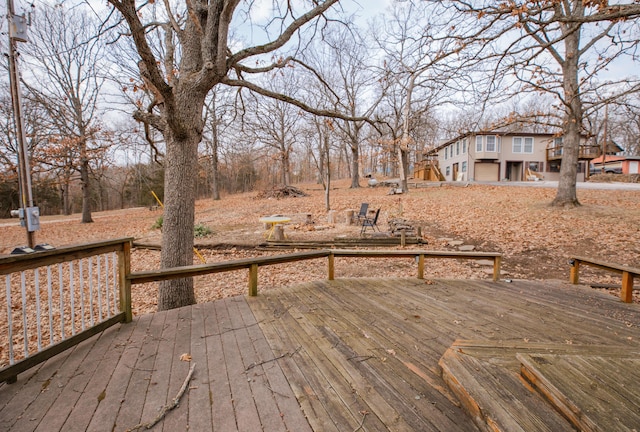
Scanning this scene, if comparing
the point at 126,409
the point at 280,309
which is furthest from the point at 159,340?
the point at 280,309

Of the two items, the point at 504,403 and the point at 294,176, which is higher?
the point at 294,176

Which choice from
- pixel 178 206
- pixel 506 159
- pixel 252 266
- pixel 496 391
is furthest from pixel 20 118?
pixel 506 159

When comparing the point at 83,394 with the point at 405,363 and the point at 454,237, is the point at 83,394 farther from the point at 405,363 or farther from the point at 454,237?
the point at 454,237

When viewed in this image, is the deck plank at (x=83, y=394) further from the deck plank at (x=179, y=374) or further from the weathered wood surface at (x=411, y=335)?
the weathered wood surface at (x=411, y=335)

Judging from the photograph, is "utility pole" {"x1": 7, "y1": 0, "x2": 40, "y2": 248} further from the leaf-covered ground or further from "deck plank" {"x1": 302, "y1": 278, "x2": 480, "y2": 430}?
"deck plank" {"x1": 302, "y1": 278, "x2": 480, "y2": 430}

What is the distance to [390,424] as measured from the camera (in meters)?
1.87

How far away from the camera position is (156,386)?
2.25m

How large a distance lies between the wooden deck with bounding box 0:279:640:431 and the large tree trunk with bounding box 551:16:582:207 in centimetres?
890

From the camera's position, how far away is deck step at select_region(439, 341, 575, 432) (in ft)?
5.73

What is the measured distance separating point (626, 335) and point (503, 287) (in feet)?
5.09

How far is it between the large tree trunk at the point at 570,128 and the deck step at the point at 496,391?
10.7 meters

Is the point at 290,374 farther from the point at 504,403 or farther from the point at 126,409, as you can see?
the point at 504,403

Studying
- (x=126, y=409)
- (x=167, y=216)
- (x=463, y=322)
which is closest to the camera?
(x=126, y=409)

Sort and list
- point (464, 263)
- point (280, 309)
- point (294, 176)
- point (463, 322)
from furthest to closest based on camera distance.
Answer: point (294, 176) < point (464, 263) < point (280, 309) < point (463, 322)
